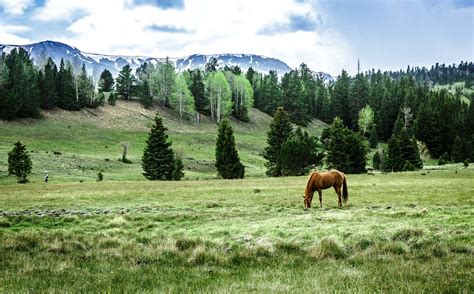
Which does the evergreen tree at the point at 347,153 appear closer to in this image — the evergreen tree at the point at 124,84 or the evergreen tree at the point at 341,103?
the evergreen tree at the point at 124,84

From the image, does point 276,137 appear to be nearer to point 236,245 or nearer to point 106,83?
point 236,245

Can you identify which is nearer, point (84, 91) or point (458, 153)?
point (458, 153)

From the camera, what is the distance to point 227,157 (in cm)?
6619

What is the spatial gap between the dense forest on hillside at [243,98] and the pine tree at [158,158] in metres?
50.7

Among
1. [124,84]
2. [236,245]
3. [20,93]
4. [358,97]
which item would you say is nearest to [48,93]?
[20,93]

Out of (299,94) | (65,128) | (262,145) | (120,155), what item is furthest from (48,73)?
(299,94)

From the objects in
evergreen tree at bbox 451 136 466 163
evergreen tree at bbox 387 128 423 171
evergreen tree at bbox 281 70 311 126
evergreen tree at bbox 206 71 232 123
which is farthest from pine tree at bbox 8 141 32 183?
evergreen tree at bbox 281 70 311 126

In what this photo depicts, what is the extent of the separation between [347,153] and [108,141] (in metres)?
60.8

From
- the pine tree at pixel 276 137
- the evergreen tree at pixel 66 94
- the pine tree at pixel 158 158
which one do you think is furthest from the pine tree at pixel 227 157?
the evergreen tree at pixel 66 94

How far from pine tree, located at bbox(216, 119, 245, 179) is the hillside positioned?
7.96 m

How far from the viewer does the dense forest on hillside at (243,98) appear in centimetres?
11520

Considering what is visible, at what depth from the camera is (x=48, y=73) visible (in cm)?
12300

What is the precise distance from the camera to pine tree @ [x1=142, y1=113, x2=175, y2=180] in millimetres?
66438

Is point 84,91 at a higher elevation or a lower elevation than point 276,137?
higher
